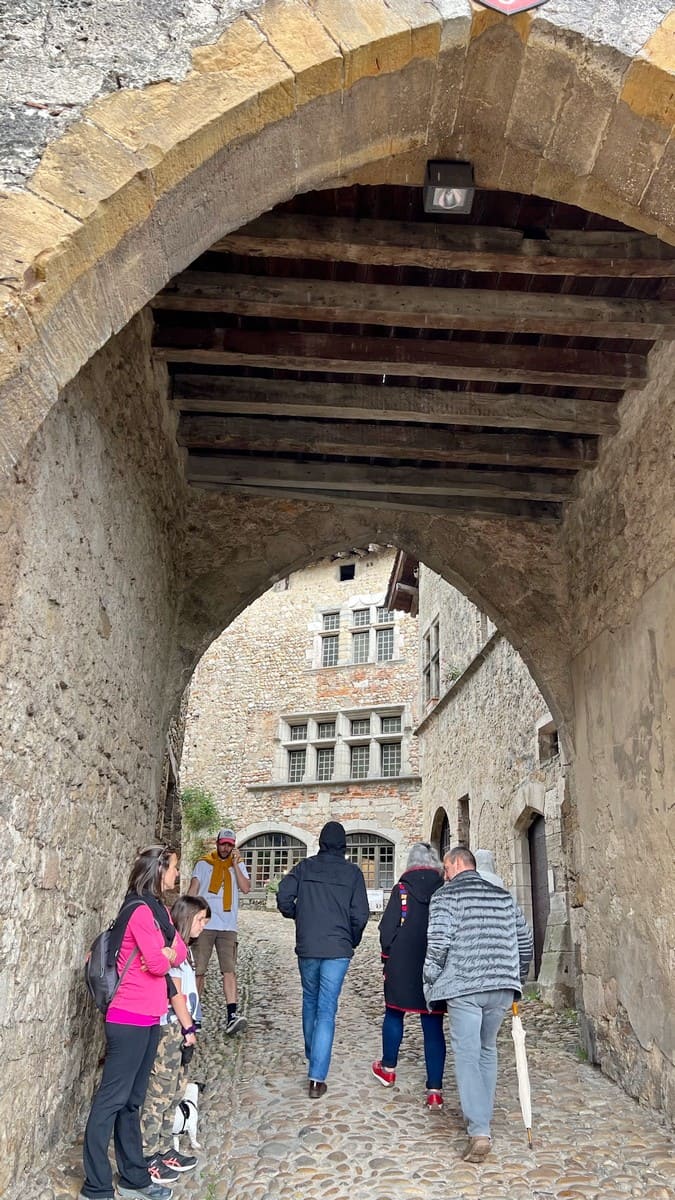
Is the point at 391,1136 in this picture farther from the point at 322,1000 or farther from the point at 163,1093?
the point at 163,1093

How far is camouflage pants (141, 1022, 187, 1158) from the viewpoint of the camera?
296 centimetres

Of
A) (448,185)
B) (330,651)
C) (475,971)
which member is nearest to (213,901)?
(475,971)

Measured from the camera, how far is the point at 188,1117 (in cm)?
316

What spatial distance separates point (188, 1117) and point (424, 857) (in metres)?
1.55

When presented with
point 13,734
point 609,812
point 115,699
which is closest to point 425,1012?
point 609,812

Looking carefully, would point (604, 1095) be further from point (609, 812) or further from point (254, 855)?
point (254, 855)

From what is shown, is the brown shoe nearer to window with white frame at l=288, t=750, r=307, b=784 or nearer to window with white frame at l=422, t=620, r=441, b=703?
window with white frame at l=422, t=620, r=441, b=703

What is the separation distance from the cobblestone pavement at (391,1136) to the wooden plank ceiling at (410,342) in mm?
3151

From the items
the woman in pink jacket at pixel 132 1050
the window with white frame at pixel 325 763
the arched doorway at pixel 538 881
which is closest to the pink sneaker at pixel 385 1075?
the woman in pink jacket at pixel 132 1050

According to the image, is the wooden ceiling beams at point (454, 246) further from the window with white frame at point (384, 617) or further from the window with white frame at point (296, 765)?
the window with white frame at point (296, 765)

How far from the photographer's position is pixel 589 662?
4973mm

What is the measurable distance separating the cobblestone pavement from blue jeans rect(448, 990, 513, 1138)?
15cm

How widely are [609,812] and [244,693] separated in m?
17.2

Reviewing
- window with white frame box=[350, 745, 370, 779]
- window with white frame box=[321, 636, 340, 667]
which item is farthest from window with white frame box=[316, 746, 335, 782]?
window with white frame box=[321, 636, 340, 667]
